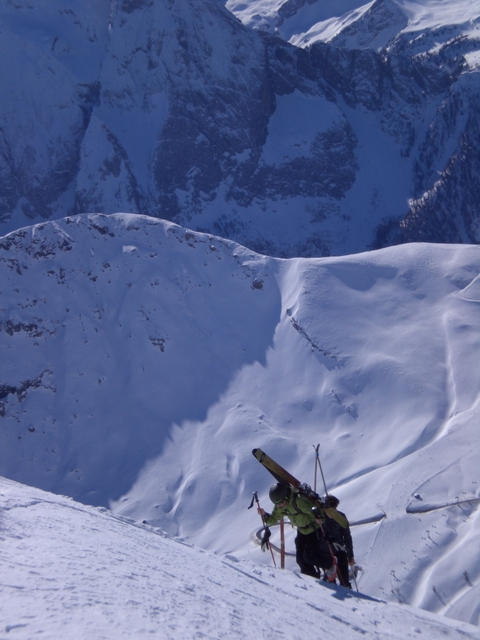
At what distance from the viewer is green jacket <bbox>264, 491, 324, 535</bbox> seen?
11.2m

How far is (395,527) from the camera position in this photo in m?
24.6

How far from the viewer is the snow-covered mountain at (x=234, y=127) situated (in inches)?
4663

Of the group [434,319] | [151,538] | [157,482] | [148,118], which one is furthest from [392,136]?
[151,538]

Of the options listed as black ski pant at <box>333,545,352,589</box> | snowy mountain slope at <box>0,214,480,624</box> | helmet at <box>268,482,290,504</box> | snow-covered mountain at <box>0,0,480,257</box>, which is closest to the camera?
helmet at <box>268,482,290,504</box>

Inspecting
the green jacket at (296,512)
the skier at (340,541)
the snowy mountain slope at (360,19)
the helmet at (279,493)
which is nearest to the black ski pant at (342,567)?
the skier at (340,541)

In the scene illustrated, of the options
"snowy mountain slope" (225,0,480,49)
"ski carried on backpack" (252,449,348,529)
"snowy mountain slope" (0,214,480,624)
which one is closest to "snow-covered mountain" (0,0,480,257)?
"snowy mountain slope" (225,0,480,49)

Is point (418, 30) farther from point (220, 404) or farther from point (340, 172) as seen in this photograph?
point (220, 404)

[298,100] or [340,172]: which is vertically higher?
[298,100]

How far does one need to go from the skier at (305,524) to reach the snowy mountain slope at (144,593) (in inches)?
22.9

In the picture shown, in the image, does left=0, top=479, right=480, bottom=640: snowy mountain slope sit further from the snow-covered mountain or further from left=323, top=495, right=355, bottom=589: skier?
the snow-covered mountain

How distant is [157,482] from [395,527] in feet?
54.2

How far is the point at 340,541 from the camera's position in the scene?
38.5ft

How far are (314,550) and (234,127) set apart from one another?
123 metres

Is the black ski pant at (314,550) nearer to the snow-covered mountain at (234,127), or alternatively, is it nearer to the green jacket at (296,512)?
the green jacket at (296,512)
